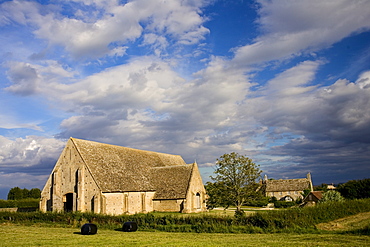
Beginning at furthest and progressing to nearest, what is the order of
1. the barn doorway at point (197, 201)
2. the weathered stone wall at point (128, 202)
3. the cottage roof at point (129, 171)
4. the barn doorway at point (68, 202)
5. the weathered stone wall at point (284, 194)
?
the weathered stone wall at point (284, 194)
the barn doorway at point (197, 201)
the cottage roof at point (129, 171)
the barn doorway at point (68, 202)
the weathered stone wall at point (128, 202)

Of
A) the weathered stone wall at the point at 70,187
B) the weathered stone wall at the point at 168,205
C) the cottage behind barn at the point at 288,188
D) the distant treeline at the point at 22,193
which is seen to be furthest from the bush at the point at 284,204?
the distant treeline at the point at 22,193

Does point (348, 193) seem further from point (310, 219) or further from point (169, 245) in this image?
point (169, 245)

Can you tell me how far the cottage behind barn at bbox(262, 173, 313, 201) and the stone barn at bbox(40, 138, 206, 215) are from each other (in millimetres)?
38807

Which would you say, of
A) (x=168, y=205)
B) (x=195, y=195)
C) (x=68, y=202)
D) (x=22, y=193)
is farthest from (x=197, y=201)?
(x=22, y=193)

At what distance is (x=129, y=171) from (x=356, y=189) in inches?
1524

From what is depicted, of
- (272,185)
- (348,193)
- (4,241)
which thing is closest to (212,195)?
(4,241)

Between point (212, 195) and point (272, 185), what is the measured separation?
5444cm

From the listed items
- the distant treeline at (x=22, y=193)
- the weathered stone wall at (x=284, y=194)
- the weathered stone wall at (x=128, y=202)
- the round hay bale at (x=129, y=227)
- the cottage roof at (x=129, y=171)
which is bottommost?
the weathered stone wall at (x=284, y=194)

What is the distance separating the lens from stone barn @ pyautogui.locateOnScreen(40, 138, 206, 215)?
41781mm

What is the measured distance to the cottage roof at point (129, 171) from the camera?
144 feet

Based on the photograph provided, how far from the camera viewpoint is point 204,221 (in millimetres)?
27547

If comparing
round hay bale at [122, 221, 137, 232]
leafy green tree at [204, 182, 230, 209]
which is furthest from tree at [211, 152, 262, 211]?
round hay bale at [122, 221, 137, 232]

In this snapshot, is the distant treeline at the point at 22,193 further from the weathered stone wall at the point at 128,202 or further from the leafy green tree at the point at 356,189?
the leafy green tree at the point at 356,189

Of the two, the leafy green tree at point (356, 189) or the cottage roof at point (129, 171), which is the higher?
the cottage roof at point (129, 171)
